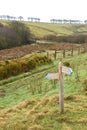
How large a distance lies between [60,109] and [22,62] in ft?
69.3

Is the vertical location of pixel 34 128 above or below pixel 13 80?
above

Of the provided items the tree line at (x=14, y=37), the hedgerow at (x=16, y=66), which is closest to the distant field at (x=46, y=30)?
the tree line at (x=14, y=37)

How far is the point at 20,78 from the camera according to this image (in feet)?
94.2

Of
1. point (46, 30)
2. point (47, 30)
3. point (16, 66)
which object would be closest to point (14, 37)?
point (16, 66)

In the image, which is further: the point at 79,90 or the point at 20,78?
the point at 20,78

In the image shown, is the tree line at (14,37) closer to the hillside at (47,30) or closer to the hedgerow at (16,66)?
the hillside at (47,30)

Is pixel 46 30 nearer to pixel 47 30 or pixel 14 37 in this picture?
pixel 47 30

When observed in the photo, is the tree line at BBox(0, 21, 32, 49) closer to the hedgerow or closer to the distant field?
the distant field

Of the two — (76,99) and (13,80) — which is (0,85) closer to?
(13,80)

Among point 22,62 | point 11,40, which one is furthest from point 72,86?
point 11,40

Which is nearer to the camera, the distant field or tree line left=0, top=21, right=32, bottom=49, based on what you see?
tree line left=0, top=21, right=32, bottom=49

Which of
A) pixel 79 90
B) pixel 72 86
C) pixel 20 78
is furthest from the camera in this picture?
pixel 20 78

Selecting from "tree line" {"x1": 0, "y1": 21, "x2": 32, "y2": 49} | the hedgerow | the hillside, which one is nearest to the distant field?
the hillside

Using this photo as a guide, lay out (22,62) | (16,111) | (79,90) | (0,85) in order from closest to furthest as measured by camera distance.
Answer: (16,111) → (79,90) → (0,85) → (22,62)
